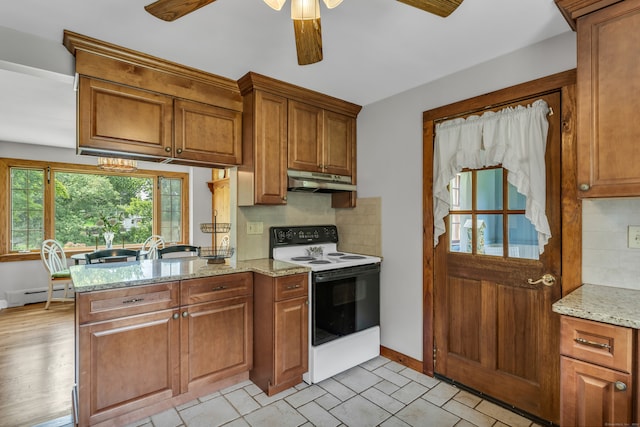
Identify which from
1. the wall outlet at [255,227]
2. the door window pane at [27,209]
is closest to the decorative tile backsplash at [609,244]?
the wall outlet at [255,227]

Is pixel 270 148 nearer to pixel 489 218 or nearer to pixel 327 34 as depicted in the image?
pixel 327 34

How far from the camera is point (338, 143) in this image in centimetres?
309

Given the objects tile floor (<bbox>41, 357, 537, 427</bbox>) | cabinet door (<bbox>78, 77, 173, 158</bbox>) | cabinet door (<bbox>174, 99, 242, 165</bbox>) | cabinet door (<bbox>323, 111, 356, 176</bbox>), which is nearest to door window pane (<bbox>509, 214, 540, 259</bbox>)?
tile floor (<bbox>41, 357, 537, 427</bbox>)

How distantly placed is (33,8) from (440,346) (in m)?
3.26

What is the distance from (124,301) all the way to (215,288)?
0.55 meters

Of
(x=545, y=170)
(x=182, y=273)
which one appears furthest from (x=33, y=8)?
(x=545, y=170)

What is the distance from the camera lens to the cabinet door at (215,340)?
83.8 inches

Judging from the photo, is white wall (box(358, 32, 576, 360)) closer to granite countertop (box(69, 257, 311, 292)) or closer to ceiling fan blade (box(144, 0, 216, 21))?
granite countertop (box(69, 257, 311, 292))

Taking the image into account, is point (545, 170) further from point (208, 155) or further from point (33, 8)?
point (33, 8)

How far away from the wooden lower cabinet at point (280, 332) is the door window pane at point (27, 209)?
434 centimetres

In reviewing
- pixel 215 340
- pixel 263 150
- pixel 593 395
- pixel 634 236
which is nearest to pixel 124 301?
pixel 215 340

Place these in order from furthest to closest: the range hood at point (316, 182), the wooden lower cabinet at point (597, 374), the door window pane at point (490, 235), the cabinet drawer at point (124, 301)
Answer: the range hood at point (316, 182), the door window pane at point (490, 235), the cabinet drawer at point (124, 301), the wooden lower cabinet at point (597, 374)

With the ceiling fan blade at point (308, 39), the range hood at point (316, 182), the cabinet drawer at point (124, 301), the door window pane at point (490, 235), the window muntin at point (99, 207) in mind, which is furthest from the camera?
the window muntin at point (99, 207)

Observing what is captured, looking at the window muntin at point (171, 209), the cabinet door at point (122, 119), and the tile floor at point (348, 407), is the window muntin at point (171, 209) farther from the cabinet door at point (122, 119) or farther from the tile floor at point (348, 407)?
the tile floor at point (348, 407)
